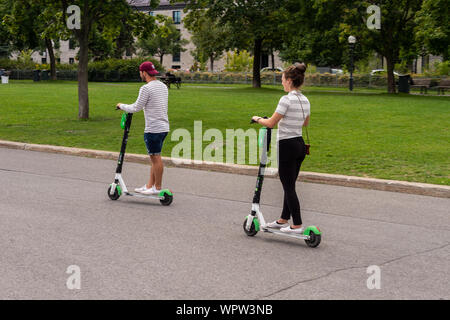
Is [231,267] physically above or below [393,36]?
below

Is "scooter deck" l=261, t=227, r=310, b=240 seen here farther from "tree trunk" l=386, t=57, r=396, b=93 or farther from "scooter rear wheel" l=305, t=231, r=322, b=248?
"tree trunk" l=386, t=57, r=396, b=93

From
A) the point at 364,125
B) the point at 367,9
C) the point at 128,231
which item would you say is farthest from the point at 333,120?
the point at 367,9

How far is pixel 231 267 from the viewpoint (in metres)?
5.32

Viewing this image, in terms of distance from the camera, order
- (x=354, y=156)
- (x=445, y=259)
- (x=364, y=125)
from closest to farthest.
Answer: (x=445, y=259) → (x=354, y=156) → (x=364, y=125)

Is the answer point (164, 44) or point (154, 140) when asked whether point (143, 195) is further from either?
point (164, 44)

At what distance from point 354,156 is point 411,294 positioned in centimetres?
720

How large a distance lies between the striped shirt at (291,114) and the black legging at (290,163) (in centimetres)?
7

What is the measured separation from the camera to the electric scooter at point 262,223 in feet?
19.7

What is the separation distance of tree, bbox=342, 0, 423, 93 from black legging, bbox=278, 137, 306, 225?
31.6 m

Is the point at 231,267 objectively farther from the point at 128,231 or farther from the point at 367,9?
the point at 367,9

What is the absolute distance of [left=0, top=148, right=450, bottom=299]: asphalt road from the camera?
15.6ft

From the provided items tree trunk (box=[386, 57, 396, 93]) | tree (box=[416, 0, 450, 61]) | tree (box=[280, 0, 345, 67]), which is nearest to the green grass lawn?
tree (box=[416, 0, 450, 61])

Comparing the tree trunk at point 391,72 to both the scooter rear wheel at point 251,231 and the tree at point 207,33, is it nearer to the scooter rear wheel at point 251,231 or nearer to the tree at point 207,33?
the tree at point 207,33

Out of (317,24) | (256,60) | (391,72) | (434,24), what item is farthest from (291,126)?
(256,60)
